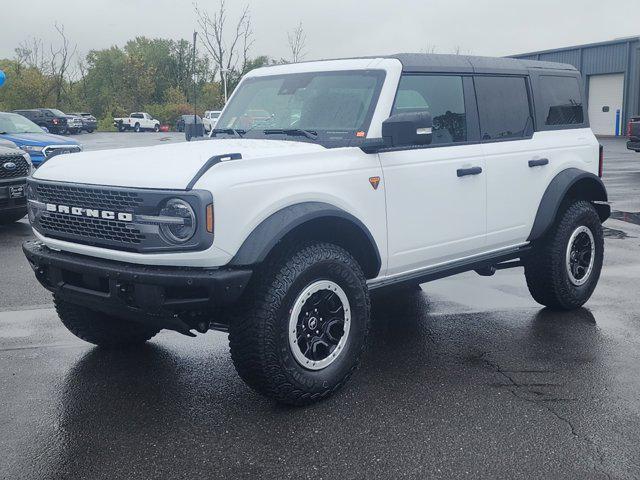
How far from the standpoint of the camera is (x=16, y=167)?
11102 millimetres

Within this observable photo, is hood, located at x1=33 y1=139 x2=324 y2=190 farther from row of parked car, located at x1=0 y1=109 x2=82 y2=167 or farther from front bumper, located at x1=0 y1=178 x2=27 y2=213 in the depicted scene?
row of parked car, located at x1=0 y1=109 x2=82 y2=167

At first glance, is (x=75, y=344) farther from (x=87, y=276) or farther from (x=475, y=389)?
(x=475, y=389)

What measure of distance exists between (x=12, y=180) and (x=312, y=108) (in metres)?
7.28

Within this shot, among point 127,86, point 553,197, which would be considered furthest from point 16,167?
point 127,86

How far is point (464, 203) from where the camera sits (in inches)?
204

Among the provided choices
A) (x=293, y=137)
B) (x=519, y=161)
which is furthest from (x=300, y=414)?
(x=519, y=161)

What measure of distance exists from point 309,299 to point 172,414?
38.6 inches

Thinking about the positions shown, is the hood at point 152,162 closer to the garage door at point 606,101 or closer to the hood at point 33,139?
the hood at point 33,139

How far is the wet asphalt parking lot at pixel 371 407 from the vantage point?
355 cm

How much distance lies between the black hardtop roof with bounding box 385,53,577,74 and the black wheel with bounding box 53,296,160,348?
2.55m

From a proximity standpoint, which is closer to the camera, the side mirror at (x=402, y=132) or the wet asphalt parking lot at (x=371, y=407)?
the wet asphalt parking lot at (x=371, y=407)

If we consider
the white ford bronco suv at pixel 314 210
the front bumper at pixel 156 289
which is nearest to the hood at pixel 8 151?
the white ford bronco suv at pixel 314 210

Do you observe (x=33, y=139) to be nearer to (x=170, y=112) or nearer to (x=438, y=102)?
(x=438, y=102)

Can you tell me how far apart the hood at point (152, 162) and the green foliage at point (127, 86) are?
49589 millimetres
